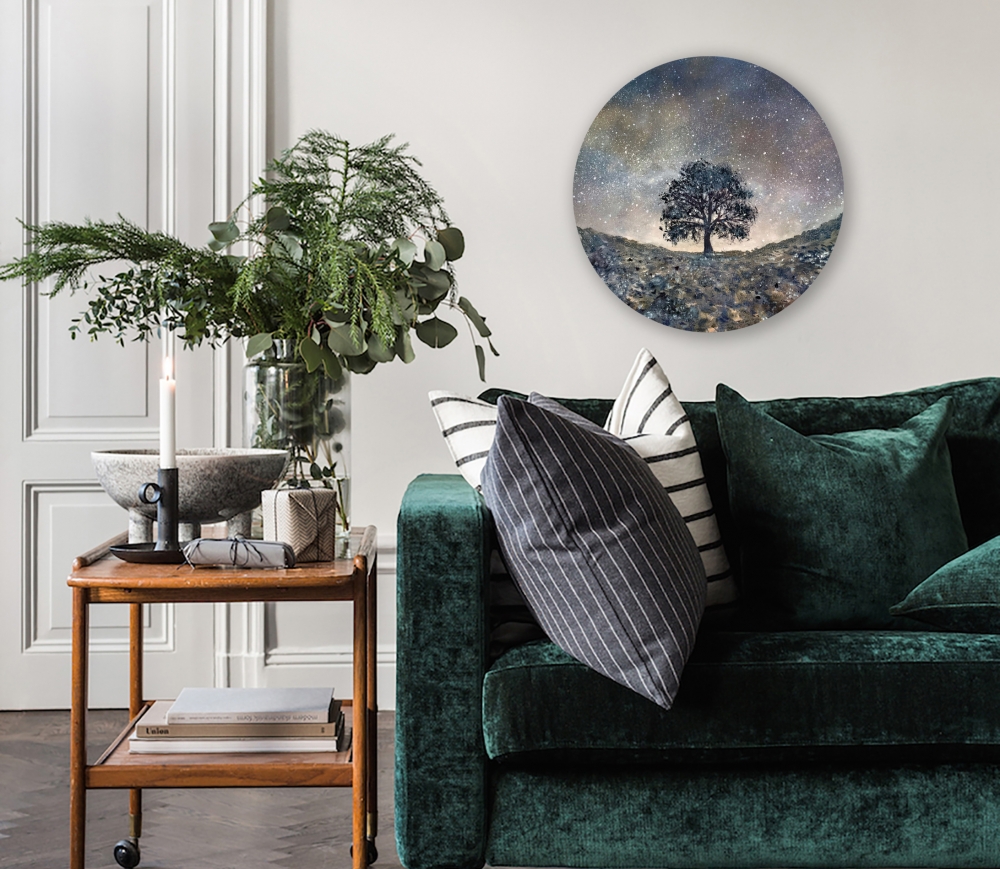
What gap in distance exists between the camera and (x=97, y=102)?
278cm

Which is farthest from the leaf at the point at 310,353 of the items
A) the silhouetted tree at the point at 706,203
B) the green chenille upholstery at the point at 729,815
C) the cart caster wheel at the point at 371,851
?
the silhouetted tree at the point at 706,203

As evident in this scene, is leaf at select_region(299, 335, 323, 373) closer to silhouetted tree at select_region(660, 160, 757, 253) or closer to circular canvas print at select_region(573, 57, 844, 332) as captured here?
circular canvas print at select_region(573, 57, 844, 332)

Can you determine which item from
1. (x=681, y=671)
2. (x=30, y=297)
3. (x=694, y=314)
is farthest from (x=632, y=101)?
(x=681, y=671)

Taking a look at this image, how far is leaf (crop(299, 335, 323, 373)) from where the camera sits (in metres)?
1.61

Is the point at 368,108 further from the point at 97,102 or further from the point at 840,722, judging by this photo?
the point at 840,722

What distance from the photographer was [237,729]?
1557 millimetres

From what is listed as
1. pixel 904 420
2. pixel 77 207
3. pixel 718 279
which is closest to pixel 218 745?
pixel 904 420

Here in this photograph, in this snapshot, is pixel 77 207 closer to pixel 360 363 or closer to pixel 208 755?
pixel 360 363

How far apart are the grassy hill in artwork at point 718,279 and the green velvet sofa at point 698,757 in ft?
5.26

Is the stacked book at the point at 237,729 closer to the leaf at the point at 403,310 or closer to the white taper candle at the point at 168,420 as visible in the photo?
the white taper candle at the point at 168,420

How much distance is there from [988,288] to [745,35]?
1.04 meters

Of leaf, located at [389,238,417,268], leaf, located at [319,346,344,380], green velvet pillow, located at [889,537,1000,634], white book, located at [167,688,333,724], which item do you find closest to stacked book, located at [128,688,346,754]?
white book, located at [167,688,333,724]

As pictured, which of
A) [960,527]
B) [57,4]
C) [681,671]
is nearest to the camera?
[681,671]

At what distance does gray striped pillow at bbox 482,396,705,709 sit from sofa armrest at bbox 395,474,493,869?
0.08 m
